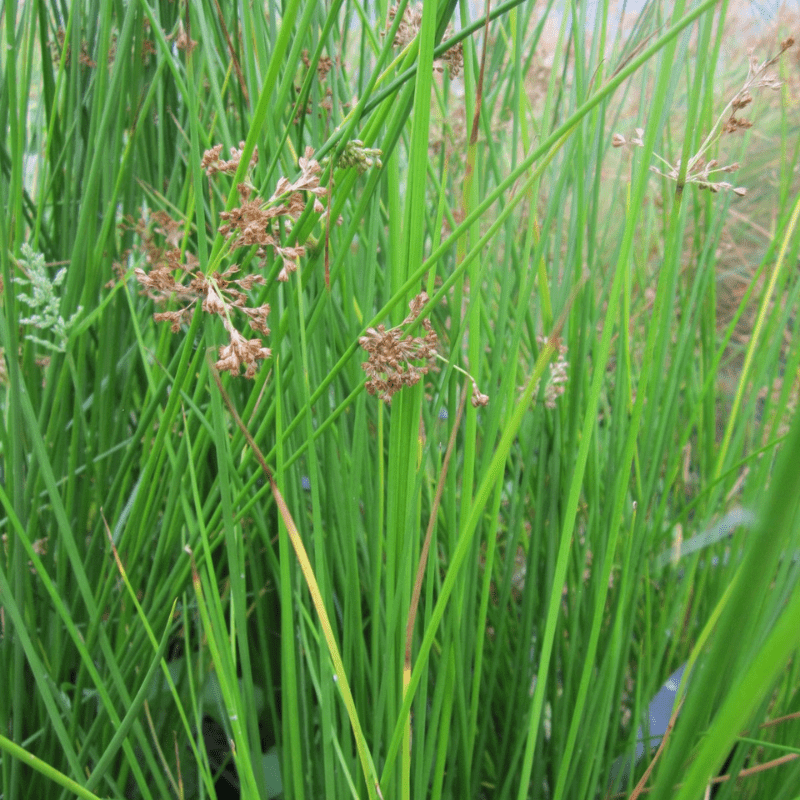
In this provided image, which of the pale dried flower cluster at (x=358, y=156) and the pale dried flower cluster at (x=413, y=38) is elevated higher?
the pale dried flower cluster at (x=413, y=38)

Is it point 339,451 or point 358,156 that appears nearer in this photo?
point 358,156

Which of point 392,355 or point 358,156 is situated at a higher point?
point 358,156

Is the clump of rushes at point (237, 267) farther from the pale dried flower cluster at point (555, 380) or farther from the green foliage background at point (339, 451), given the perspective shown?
the pale dried flower cluster at point (555, 380)

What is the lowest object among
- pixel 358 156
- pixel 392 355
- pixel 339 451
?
pixel 339 451

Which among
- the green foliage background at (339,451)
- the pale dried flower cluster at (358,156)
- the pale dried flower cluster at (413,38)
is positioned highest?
the pale dried flower cluster at (413,38)

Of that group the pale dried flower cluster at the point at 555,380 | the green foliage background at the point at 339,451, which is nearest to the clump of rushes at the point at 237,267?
the green foliage background at the point at 339,451

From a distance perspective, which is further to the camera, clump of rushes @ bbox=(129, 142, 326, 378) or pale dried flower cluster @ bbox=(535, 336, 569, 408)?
pale dried flower cluster @ bbox=(535, 336, 569, 408)

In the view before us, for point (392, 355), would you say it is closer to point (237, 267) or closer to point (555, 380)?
point (237, 267)

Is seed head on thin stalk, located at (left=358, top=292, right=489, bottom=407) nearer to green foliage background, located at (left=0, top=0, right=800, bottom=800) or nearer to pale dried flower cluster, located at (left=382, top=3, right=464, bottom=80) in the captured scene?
green foliage background, located at (left=0, top=0, right=800, bottom=800)

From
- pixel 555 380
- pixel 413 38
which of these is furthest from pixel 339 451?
pixel 413 38

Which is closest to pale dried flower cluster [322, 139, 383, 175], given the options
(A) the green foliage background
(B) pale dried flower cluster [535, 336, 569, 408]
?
(A) the green foliage background

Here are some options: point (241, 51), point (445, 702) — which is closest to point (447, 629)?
point (445, 702)

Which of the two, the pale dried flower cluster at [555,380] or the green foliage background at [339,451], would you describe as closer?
the green foliage background at [339,451]
